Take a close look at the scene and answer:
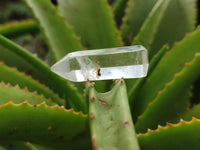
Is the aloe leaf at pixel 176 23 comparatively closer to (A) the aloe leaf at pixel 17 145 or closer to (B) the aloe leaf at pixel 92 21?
(B) the aloe leaf at pixel 92 21

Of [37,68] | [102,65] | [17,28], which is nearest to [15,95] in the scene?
[37,68]

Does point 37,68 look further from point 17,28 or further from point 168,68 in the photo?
point 17,28

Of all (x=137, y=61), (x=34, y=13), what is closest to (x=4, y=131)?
(x=137, y=61)

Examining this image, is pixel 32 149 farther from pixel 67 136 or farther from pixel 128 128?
pixel 128 128

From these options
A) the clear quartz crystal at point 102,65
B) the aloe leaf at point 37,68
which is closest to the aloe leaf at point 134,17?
the aloe leaf at point 37,68

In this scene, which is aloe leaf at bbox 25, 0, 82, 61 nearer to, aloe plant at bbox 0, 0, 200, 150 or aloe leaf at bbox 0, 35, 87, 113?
aloe plant at bbox 0, 0, 200, 150

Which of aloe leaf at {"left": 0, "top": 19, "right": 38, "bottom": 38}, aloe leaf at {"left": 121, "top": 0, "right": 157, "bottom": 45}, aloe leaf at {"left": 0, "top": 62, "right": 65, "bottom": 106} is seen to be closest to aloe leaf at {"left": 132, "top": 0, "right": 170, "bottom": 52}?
aloe leaf at {"left": 121, "top": 0, "right": 157, "bottom": 45}

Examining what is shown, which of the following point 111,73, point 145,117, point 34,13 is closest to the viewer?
point 111,73
